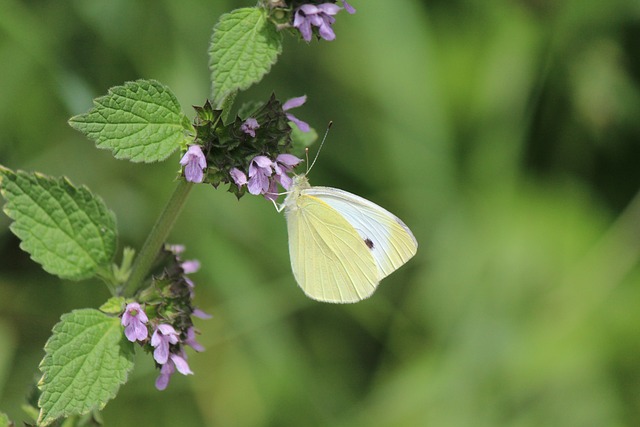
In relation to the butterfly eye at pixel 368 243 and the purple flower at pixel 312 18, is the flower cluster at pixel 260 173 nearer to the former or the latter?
the purple flower at pixel 312 18

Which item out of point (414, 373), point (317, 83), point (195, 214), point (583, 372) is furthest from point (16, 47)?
point (583, 372)

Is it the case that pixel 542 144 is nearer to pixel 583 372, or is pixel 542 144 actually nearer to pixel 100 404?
pixel 583 372

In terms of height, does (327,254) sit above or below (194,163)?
below

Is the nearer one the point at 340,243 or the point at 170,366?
the point at 170,366

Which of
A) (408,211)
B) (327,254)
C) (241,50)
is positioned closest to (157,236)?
(241,50)

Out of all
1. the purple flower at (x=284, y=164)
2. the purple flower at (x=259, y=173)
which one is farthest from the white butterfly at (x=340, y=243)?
the purple flower at (x=259, y=173)

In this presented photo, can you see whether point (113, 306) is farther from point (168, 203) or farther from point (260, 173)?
point (260, 173)
